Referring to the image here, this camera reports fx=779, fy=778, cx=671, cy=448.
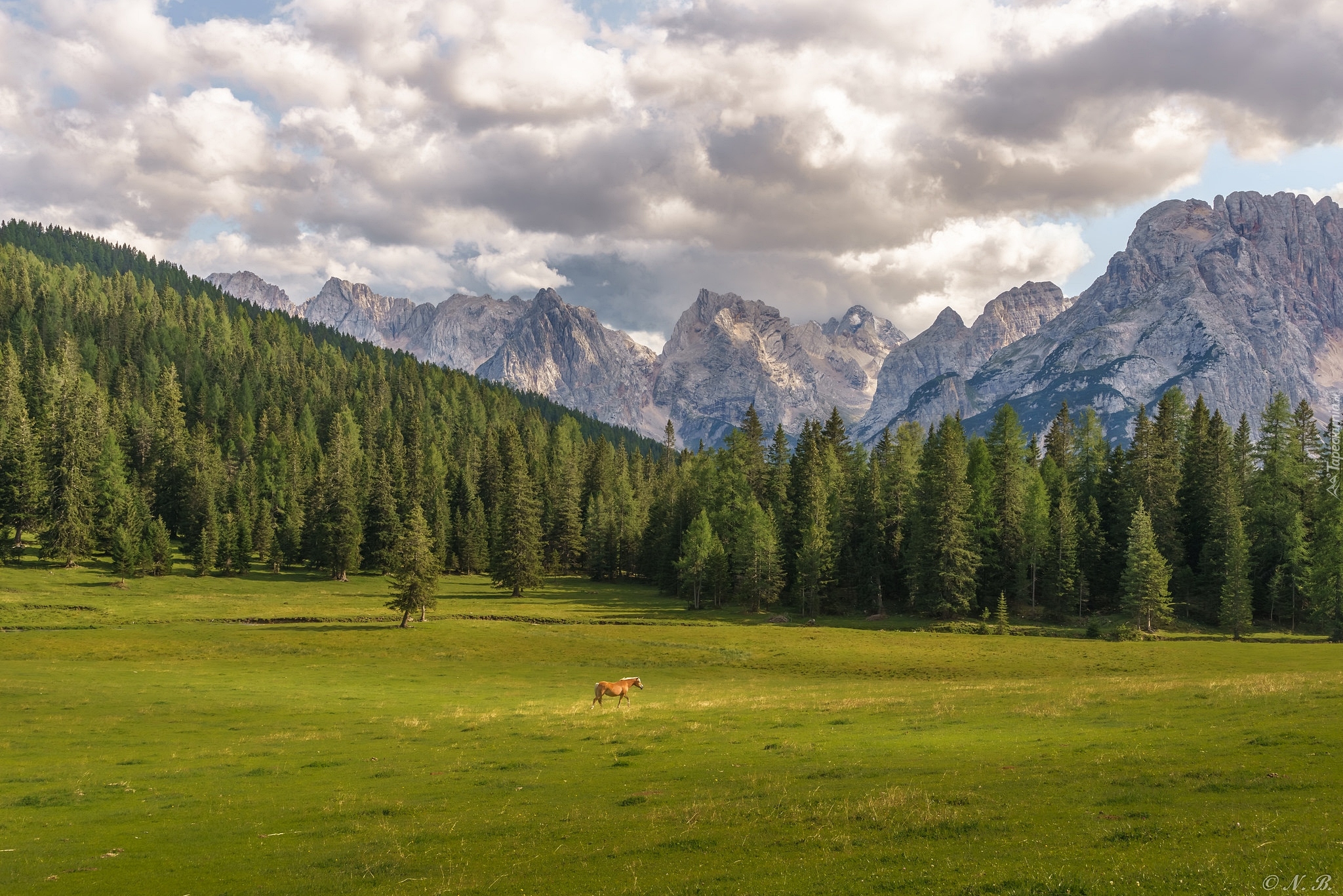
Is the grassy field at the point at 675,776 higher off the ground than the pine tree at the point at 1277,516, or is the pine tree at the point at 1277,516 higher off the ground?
the pine tree at the point at 1277,516

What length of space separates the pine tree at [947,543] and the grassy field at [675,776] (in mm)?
31513

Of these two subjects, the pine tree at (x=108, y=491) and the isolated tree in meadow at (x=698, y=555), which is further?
the pine tree at (x=108, y=491)

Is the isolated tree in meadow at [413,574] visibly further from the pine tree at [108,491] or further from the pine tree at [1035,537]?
the pine tree at [1035,537]

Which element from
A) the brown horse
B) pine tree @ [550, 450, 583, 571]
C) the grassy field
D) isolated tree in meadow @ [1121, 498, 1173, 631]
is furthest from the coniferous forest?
the brown horse

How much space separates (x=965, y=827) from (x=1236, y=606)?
83074 mm

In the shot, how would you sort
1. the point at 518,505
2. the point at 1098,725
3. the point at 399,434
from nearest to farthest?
the point at 1098,725 < the point at 518,505 < the point at 399,434

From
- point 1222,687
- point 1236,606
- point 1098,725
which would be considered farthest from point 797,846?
point 1236,606

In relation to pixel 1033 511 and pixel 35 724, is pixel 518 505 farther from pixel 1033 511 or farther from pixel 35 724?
pixel 35 724

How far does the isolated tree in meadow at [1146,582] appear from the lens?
81500 millimetres

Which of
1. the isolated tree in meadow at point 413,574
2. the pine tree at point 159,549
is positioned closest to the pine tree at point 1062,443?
the isolated tree in meadow at point 413,574

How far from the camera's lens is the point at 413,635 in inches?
2928

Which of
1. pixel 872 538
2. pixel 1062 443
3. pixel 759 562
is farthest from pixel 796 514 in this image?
pixel 1062 443

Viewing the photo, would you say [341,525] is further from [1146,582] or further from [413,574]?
[1146,582]

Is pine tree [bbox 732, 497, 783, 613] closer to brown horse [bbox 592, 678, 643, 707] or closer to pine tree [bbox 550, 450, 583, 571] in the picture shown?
pine tree [bbox 550, 450, 583, 571]
